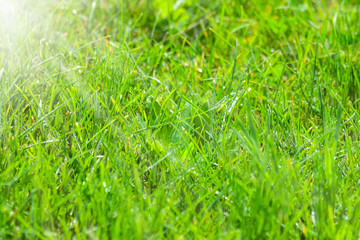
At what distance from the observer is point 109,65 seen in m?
1.89

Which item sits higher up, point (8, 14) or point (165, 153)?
point (8, 14)

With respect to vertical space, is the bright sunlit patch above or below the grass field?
above

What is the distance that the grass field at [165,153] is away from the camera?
3.91 ft

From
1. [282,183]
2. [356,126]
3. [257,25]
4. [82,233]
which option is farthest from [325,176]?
[257,25]

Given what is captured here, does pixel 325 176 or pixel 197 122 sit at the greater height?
pixel 197 122

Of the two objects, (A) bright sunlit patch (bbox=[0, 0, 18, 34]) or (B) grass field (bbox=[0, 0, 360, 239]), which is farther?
(A) bright sunlit patch (bbox=[0, 0, 18, 34])

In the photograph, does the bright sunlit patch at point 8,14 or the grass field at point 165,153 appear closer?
the grass field at point 165,153

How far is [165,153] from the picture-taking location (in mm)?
1514

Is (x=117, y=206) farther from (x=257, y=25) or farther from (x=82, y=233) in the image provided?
(x=257, y=25)

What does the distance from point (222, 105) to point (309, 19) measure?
5.08ft

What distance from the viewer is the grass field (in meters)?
1.19

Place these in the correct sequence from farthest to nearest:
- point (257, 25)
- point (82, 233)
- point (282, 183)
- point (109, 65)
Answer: point (257, 25), point (109, 65), point (282, 183), point (82, 233)

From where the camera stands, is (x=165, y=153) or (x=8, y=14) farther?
(x=8, y=14)

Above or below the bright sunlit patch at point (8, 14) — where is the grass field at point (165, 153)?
below
